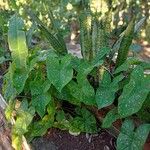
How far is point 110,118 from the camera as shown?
221 centimetres

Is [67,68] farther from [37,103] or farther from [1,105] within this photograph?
[1,105]

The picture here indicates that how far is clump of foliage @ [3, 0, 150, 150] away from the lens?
2135 millimetres

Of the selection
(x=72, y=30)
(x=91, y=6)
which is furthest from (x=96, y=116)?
(x=72, y=30)

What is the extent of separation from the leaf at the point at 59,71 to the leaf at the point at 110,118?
0.30 metres

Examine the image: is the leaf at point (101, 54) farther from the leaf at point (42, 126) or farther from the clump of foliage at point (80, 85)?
the leaf at point (42, 126)

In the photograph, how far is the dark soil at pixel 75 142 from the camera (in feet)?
7.72

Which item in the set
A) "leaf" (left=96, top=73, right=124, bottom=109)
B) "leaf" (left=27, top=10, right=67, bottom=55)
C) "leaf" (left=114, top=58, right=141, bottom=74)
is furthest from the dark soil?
"leaf" (left=27, top=10, right=67, bottom=55)

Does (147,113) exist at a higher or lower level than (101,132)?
higher

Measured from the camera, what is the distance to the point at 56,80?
2.27 meters

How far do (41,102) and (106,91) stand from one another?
0.39 m

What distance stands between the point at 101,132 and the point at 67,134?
0.68 ft

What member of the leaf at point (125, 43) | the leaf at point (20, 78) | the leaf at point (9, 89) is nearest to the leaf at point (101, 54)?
the leaf at point (125, 43)

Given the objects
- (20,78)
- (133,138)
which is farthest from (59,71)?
(133,138)

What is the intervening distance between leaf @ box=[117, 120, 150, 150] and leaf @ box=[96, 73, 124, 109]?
0.60 ft
